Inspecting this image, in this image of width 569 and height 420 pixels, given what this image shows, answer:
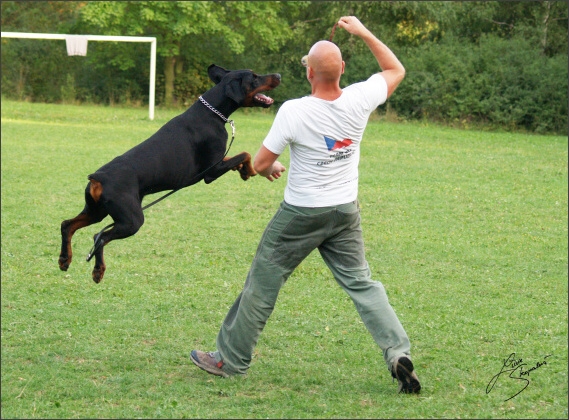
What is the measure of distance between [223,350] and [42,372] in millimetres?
1118

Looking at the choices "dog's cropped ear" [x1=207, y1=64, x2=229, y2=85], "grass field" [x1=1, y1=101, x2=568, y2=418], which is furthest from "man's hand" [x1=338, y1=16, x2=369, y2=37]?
"grass field" [x1=1, y1=101, x2=568, y2=418]

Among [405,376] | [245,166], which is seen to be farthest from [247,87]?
[405,376]

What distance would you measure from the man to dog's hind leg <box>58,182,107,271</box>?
40.0 inches

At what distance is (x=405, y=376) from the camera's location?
14.8 ft

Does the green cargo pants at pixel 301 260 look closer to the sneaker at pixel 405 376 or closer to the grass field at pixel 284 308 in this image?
the sneaker at pixel 405 376

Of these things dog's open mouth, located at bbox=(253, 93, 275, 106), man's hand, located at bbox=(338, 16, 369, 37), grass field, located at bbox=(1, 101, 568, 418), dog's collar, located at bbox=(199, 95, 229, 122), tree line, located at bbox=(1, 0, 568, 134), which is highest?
man's hand, located at bbox=(338, 16, 369, 37)

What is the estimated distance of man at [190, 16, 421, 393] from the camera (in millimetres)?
4445

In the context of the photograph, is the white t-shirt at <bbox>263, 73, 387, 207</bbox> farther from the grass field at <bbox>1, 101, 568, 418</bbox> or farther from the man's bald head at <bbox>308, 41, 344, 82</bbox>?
the grass field at <bbox>1, 101, 568, 418</bbox>

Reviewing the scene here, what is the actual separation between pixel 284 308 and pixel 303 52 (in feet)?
90.8

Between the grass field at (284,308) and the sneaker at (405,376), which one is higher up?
the sneaker at (405,376)

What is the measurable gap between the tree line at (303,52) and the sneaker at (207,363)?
2202cm

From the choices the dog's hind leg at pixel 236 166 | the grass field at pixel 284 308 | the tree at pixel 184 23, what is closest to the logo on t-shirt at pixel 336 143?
the dog's hind leg at pixel 236 166

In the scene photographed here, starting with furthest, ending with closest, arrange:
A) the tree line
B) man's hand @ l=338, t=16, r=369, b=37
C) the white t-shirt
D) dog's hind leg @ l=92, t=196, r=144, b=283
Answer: the tree line
dog's hind leg @ l=92, t=196, r=144, b=283
man's hand @ l=338, t=16, r=369, b=37
the white t-shirt

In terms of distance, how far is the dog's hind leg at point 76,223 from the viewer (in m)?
4.90
